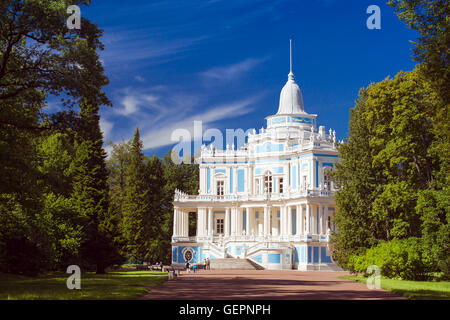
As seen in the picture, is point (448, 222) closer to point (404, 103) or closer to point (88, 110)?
point (404, 103)

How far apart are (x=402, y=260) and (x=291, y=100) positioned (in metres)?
37.9

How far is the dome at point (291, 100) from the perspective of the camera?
6562 cm

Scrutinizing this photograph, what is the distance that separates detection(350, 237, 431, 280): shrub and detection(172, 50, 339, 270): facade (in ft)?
68.7

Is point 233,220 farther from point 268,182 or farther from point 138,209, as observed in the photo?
point 138,209

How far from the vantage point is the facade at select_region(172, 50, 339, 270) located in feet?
175

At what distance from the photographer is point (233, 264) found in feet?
163

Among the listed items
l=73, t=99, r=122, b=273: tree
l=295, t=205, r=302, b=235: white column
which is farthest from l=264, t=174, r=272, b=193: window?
l=73, t=99, r=122, b=273: tree

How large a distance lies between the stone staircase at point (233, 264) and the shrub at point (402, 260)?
62.2ft

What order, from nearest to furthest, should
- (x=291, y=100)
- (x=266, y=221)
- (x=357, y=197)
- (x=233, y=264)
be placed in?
(x=357, y=197) < (x=233, y=264) < (x=266, y=221) < (x=291, y=100)

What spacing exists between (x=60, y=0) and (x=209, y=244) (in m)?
37.5

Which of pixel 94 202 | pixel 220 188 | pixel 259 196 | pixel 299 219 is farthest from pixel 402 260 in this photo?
pixel 220 188

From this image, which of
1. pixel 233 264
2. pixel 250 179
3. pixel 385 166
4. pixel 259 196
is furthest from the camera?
pixel 250 179

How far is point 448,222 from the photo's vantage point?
29453 millimetres

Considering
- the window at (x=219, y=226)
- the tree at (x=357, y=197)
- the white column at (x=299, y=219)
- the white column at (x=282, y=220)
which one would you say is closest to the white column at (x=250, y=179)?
the window at (x=219, y=226)
